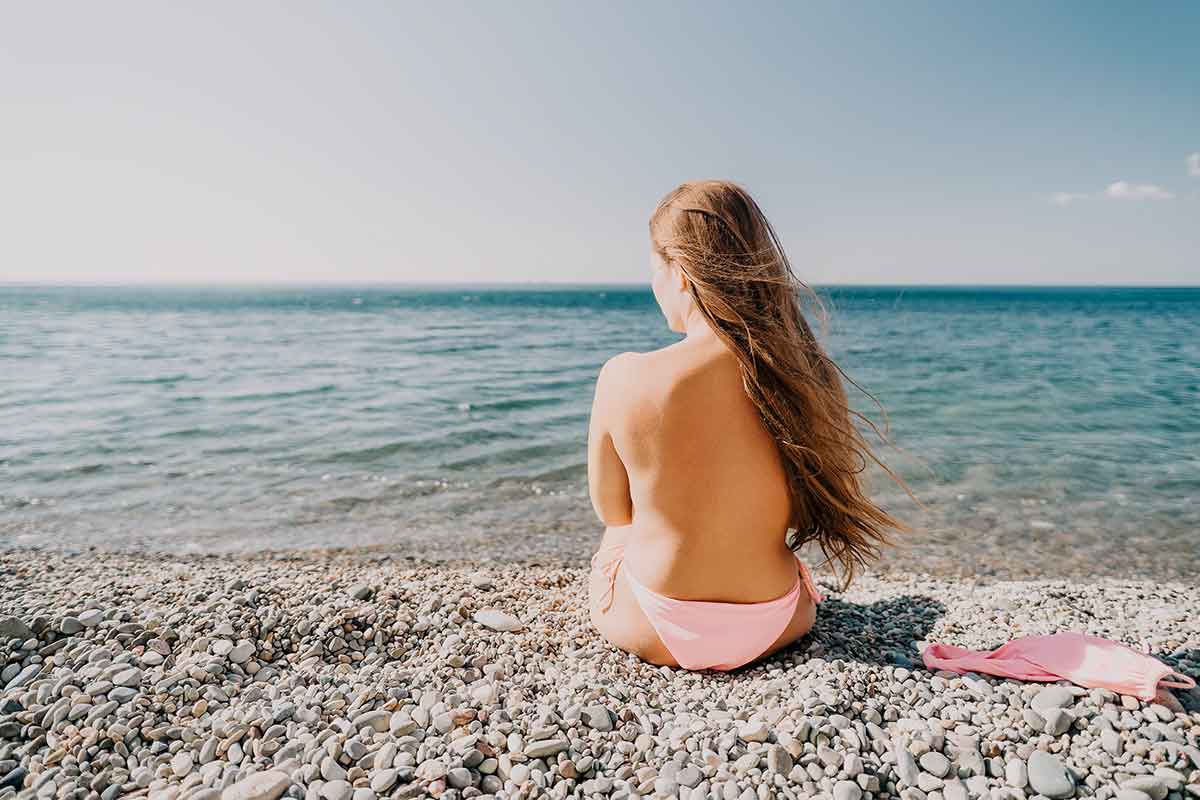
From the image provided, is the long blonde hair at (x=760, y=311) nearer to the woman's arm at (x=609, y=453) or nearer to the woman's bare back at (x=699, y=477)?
the woman's bare back at (x=699, y=477)

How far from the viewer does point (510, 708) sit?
2.51m

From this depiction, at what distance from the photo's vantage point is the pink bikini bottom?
283cm

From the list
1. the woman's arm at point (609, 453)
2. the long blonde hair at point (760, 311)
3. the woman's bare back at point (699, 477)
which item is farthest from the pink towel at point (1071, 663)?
the woman's arm at point (609, 453)

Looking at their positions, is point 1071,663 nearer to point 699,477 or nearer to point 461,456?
point 699,477

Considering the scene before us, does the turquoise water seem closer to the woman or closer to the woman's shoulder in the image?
the woman

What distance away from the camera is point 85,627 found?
3.04 metres

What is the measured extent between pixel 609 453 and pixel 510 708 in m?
1.12

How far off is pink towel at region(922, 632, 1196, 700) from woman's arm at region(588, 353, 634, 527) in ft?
5.17

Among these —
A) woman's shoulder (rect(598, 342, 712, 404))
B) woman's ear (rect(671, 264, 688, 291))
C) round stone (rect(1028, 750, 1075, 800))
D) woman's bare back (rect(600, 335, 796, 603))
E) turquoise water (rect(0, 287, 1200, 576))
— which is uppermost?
woman's ear (rect(671, 264, 688, 291))

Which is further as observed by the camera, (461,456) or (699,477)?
(461,456)

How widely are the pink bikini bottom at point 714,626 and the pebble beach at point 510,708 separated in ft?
0.36

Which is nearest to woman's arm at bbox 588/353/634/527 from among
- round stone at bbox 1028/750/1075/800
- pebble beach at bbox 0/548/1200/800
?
pebble beach at bbox 0/548/1200/800

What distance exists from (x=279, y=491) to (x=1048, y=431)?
10.8m

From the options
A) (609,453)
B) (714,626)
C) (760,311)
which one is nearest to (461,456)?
(609,453)
